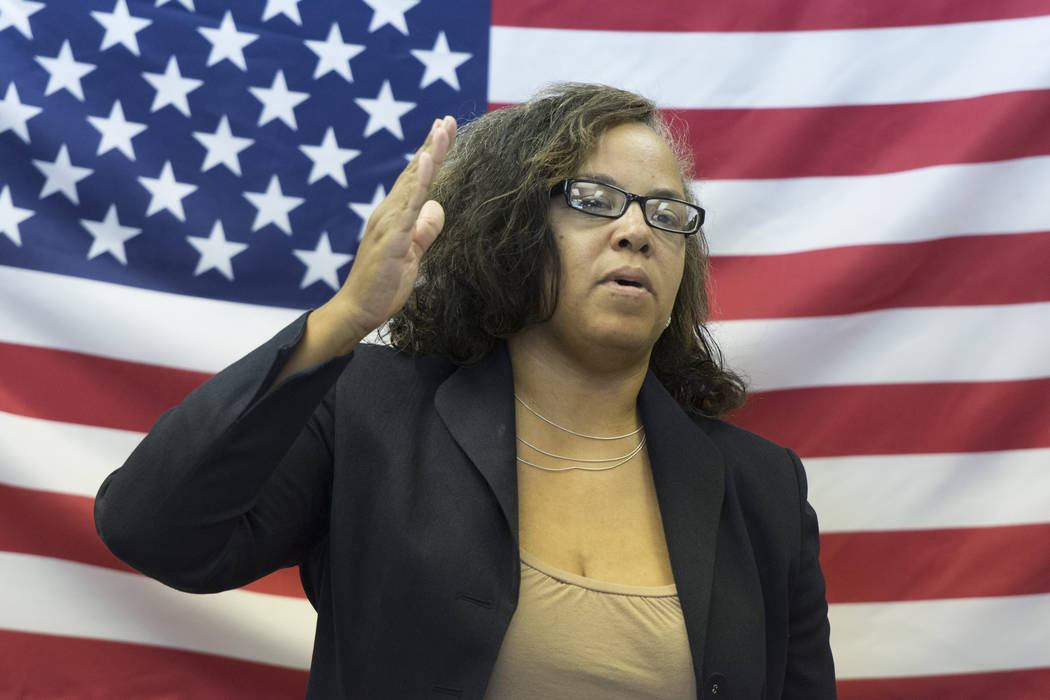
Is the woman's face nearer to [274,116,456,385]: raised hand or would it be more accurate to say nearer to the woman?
the woman

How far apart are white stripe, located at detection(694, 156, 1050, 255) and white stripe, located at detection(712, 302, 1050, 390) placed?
170mm

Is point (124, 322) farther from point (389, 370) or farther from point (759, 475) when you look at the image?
point (759, 475)

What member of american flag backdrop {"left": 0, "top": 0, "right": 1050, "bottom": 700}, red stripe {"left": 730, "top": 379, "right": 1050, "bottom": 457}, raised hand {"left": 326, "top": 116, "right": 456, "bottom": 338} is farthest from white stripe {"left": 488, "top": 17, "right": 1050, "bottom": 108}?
raised hand {"left": 326, "top": 116, "right": 456, "bottom": 338}

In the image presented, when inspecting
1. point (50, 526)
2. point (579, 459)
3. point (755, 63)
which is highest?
point (755, 63)

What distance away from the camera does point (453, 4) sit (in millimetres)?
2178

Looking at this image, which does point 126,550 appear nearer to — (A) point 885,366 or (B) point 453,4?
(B) point 453,4

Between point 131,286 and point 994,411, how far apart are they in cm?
188

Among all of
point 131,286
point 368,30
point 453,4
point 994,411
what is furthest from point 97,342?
point 994,411

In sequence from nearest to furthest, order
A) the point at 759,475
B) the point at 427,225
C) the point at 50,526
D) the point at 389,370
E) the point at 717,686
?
the point at 427,225 → the point at 717,686 → the point at 389,370 → the point at 759,475 → the point at 50,526

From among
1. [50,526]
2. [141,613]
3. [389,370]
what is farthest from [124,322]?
[389,370]

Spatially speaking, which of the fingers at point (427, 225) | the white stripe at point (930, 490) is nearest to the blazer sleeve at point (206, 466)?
the fingers at point (427, 225)

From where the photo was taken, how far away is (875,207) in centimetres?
220

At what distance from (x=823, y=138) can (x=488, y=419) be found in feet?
3.96

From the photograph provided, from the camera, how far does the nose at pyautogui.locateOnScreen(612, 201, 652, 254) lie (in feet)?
4.79
